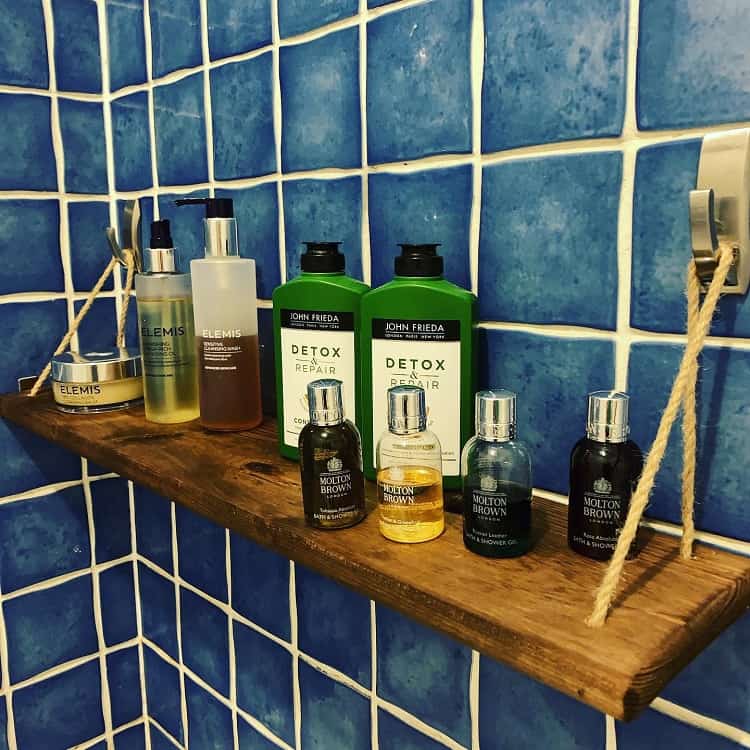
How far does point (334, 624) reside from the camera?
69cm

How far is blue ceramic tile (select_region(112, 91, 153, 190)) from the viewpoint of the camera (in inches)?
32.3

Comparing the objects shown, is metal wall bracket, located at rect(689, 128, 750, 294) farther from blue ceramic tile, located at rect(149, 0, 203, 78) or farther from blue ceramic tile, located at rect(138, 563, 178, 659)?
blue ceramic tile, located at rect(138, 563, 178, 659)

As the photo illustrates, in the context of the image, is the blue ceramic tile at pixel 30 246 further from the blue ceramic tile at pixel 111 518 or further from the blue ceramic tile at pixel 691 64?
the blue ceramic tile at pixel 691 64

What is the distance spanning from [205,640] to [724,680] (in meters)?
0.61

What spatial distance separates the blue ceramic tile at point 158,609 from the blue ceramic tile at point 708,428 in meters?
0.66

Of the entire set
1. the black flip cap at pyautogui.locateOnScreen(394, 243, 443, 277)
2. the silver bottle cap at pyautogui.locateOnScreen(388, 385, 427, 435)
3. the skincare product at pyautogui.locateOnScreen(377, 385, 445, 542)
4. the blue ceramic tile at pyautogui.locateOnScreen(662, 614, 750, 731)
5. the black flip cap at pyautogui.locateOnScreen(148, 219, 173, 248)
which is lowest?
the blue ceramic tile at pyautogui.locateOnScreen(662, 614, 750, 731)

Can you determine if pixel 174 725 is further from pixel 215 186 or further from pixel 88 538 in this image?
pixel 215 186

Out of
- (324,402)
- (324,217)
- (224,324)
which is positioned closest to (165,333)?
(224,324)

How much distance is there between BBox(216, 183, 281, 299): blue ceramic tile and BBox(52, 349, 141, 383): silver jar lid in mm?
168

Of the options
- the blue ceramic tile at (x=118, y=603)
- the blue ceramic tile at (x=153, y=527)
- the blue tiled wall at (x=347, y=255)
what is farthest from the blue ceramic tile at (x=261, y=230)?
the blue ceramic tile at (x=118, y=603)

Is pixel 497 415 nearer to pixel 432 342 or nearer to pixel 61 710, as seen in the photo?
pixel 432 342

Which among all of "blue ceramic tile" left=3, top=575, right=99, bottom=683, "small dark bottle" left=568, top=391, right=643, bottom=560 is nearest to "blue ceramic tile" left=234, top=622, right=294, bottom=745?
"blue ceramic tile" left=3, top=575, right=99, bottom=683

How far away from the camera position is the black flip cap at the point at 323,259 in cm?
55

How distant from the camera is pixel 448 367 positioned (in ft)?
1.61
